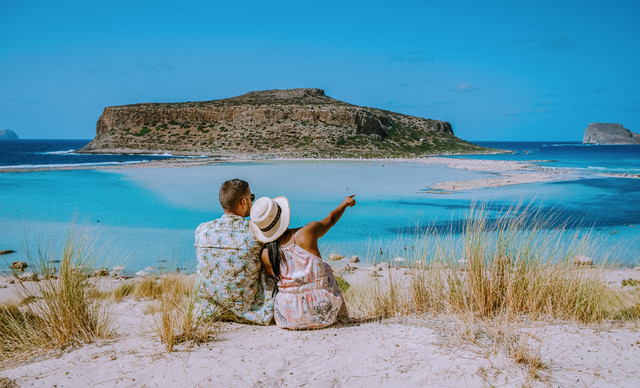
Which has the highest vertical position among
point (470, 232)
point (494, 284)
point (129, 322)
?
point (470, 232)

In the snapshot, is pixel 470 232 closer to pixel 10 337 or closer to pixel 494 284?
pixel 494 284

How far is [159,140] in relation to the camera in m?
58.1

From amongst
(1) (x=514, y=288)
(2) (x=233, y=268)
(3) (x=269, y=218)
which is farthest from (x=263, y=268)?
(1) (x=514, y=288)

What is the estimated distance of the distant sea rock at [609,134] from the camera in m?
178

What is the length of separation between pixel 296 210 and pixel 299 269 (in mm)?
9649

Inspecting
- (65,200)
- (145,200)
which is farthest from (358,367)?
(65,200)

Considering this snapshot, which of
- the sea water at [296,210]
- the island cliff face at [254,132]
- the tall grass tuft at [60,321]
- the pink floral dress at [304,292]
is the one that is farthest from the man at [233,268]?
the island cliff face at [254,132]

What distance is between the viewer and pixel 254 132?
183 feet

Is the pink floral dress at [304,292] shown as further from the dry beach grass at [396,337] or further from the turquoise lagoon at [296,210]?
the turquoise lagoon at [296,210]

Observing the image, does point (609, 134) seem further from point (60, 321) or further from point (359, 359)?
point (60, 321)

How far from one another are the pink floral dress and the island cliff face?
4297 cm

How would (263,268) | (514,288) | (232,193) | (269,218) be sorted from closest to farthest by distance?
(269,218)
(232,193)
(263,268)
(514,288)

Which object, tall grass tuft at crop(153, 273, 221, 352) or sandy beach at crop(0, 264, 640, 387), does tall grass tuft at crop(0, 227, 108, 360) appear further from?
tall grass tuft at crop(153, 273, 221, 352)

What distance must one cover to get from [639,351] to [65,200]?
17295 millimetres
